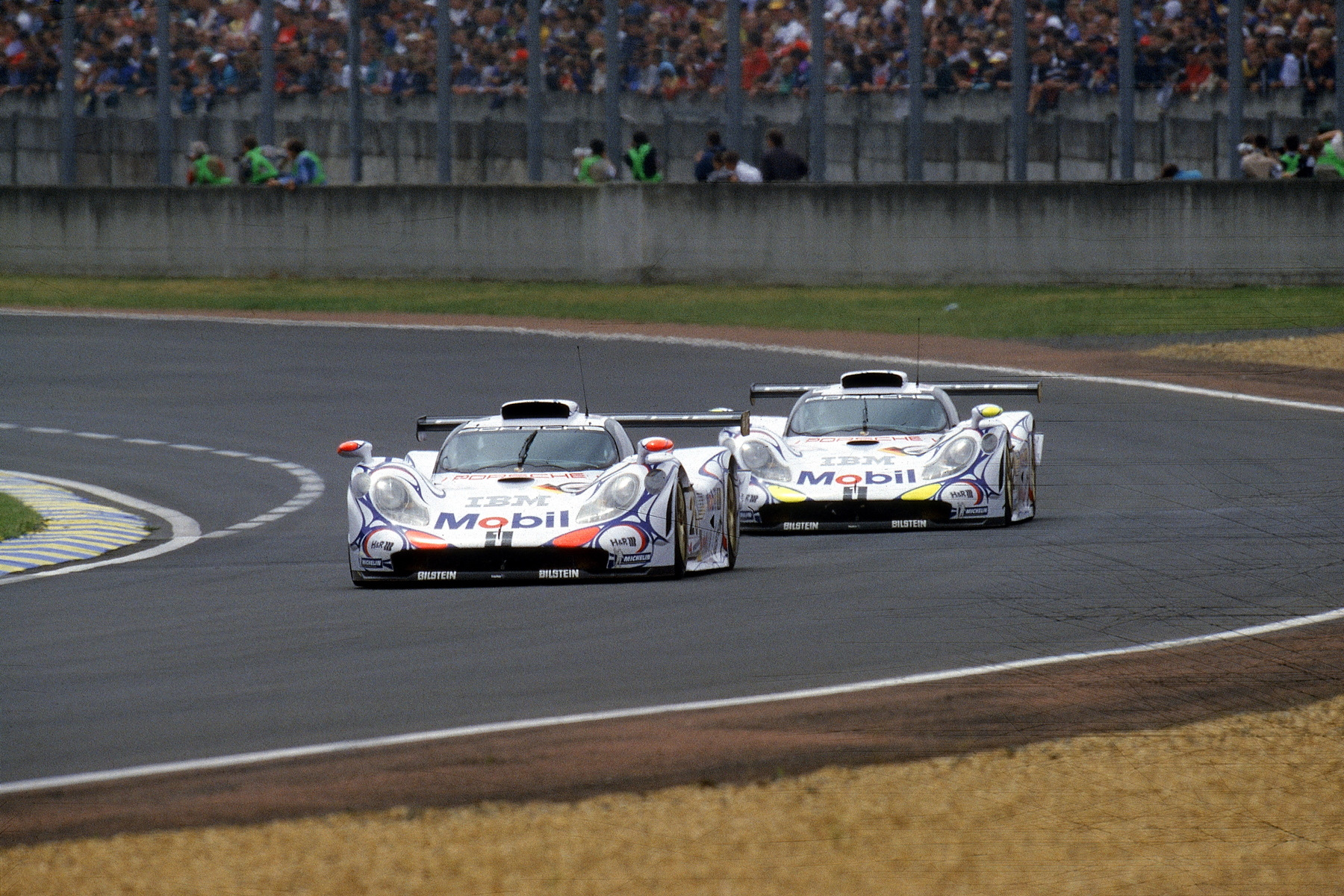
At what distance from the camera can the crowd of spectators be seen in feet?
104

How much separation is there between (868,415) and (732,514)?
114 inches

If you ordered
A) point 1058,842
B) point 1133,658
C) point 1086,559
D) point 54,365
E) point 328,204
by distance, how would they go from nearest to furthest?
point 1058,842
point 1133,658
point 1086,559
point 54,365
point 328,204

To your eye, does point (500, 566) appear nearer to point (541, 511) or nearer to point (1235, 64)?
point (541, 511)

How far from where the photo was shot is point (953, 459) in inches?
563

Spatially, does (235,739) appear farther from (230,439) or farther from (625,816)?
(230,439)

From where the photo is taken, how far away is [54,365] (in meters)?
26.2

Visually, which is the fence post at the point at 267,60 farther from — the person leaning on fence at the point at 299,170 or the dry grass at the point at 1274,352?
the dry grass at the point at 1274,352

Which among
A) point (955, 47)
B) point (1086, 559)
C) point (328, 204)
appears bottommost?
point (1086, 559)

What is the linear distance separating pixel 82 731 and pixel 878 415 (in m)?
8.70

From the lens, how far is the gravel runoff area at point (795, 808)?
5777 mm

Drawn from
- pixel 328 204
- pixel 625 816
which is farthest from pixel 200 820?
pixel 328 204

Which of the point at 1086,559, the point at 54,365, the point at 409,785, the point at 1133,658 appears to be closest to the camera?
the point at 409,785

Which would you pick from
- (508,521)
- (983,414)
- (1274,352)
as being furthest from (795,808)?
(1274,352)

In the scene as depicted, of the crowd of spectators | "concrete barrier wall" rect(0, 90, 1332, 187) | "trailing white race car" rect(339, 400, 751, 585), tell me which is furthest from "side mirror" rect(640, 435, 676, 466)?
"concrete barrier wall" rect(0, 90, 1332, 187)
